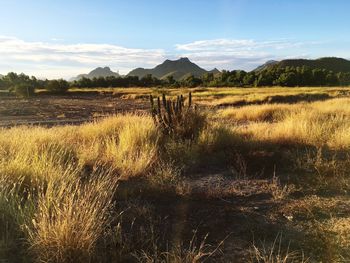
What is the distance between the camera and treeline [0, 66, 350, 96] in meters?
80.6

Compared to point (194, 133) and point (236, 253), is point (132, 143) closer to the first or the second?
point (194, 133)

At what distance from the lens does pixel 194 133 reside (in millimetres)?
10391

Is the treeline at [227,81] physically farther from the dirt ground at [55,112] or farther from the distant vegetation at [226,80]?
the dirt ground at [55,112]

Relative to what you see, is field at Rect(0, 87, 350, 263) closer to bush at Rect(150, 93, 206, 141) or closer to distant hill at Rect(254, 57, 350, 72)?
bush at Rect(150, 93, 206, 141)

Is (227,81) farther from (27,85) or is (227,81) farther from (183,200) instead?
(183,200)

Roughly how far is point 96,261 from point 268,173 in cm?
435

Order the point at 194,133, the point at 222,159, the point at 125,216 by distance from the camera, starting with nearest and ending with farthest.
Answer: the point at 125,216
the point at 222,159
the point at 194,133

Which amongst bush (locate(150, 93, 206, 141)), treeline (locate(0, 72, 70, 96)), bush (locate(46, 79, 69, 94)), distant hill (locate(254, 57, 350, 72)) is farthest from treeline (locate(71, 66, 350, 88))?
bush (locate(150, 93, 206, 141))

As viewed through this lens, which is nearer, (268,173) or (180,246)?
(180,246)

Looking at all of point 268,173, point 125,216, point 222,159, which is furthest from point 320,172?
point 125,216

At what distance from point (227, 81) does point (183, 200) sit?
89.6 m

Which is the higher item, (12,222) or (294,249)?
(12,222)

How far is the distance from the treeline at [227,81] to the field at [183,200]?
59.3 m

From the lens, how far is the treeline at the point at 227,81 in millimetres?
80625
